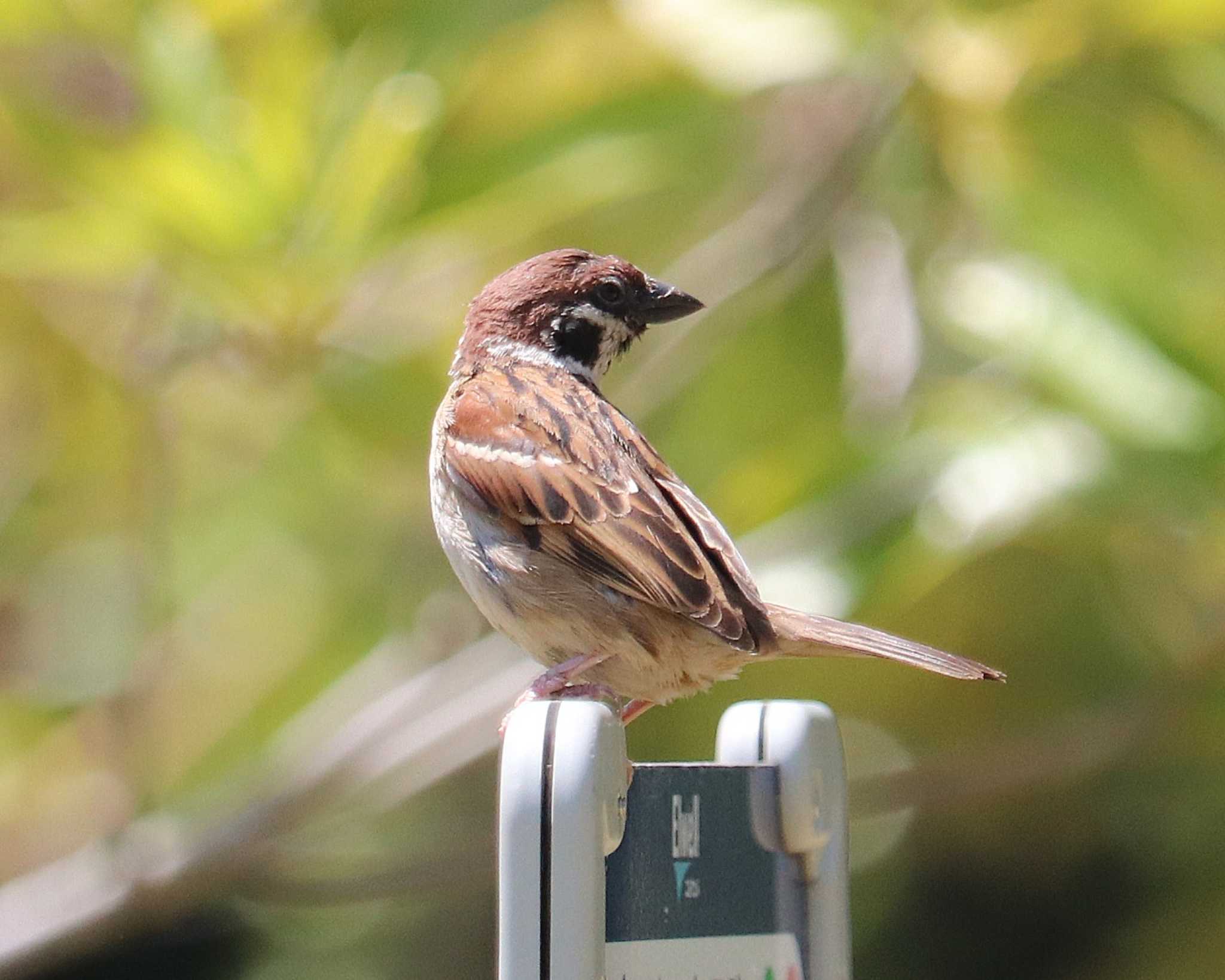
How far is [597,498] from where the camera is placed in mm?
2016

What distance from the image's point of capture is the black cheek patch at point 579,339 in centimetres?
238

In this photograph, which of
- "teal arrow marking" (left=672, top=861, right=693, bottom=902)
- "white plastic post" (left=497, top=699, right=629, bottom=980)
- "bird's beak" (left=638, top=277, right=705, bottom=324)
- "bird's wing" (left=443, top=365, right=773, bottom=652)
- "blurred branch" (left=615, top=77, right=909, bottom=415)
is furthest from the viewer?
"blurred branch" (left=615, top=77, right=909, bottom=415)

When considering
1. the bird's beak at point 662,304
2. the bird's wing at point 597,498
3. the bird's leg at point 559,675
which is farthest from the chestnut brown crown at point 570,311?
the bird's leg at point 559,675

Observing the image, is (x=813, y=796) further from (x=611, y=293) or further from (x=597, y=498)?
(x=611, y=293)

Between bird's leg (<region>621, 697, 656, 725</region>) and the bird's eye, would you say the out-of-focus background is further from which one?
bird's leg (<region>621, 697, 656, 725</region>)

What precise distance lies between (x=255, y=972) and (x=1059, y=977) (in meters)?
1.63

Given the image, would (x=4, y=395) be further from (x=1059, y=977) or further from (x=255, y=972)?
(x=1059, y=977)

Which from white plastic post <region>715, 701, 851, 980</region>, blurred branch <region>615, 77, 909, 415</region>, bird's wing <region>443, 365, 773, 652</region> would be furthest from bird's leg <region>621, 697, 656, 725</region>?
blurred branch <region>615, 77, 909, 415</region>

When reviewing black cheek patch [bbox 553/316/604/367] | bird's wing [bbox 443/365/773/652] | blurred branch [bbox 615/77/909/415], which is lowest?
bird's wing [bbox 443/365/773/652]

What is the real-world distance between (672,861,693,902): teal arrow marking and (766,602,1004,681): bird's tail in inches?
17.5

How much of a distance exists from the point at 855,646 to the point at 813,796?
1.05 ft

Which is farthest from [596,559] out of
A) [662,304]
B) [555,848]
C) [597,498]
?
[555,848]

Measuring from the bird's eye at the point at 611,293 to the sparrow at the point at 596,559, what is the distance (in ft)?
0.34

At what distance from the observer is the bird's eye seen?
2.33m
